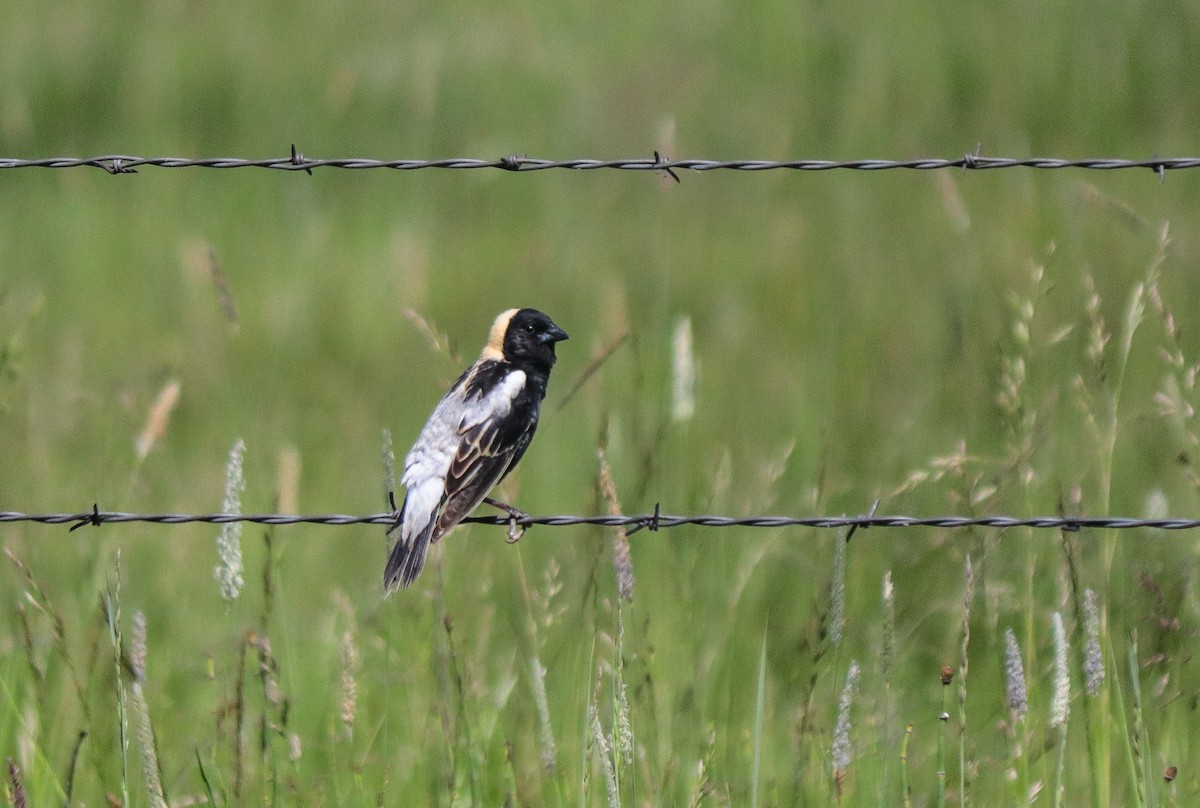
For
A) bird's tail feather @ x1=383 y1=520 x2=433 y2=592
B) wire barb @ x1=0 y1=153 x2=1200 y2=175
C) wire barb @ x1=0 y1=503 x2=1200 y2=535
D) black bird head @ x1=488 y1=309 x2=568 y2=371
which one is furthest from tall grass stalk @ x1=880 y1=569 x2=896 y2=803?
black bird head @ x1=488 y1=309 x2=568 y2=371

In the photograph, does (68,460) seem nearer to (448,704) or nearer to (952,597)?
(448,704)

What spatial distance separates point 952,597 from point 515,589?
1342 mm

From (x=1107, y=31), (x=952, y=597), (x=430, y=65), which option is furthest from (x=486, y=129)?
(x=952, y=597)

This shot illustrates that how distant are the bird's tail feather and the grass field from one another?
3.3 inches

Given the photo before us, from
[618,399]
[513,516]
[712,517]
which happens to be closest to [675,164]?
[712,517]

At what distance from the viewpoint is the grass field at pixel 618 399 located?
3713mm

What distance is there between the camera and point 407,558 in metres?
3.86

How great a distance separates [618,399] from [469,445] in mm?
2022

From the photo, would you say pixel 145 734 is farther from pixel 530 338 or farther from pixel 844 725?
pixel 530 338

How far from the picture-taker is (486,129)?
9.33 meters

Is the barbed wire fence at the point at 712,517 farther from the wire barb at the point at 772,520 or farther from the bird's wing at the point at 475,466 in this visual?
the bird's wing at the point at 475,466

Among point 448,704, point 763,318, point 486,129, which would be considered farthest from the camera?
point 486,129

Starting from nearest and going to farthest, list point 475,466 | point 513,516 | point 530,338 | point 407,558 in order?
point 407,558, point 513,516, point 475,466, point 530,338

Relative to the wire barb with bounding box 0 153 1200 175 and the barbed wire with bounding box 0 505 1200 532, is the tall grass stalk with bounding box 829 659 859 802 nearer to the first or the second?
the barbed wire with bounding box 0 505 1200 532
